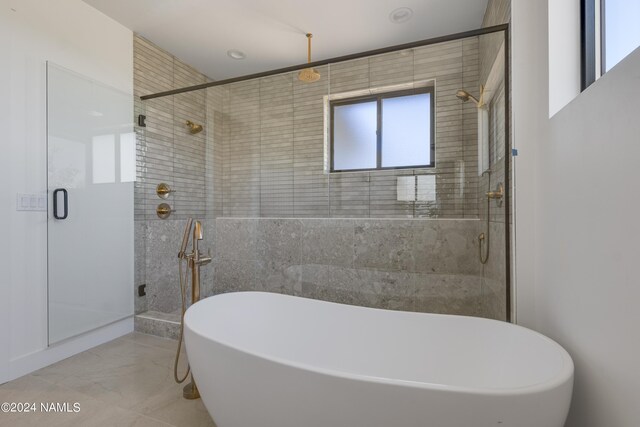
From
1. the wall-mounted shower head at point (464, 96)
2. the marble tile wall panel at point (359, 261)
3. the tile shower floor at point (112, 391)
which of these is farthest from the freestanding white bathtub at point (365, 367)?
the wall-mounted shower head at point (464, 96)

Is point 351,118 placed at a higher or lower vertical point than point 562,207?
higher

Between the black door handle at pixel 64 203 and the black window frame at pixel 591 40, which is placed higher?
the black window frame at pixel 591 40

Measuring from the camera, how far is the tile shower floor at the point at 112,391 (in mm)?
1494

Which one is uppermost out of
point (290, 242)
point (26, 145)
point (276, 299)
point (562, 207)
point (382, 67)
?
point (382, 67)

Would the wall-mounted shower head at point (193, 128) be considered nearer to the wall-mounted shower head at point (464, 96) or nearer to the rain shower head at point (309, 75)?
the rain shower head at point (309, 75)

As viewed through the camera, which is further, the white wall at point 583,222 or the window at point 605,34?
the window at point 605,34

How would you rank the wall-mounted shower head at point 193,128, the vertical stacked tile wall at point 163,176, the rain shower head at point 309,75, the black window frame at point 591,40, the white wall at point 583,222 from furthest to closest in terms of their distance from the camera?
the wall-mounted shower head at point 193,128
the vertical stacked tile wall at point 163,176
the rain shower head at point 309,75
the black window frame at point 591,40
the white wall at point 583,222

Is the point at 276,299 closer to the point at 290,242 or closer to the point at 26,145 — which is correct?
the point at 290,242

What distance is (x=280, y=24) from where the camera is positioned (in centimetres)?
245

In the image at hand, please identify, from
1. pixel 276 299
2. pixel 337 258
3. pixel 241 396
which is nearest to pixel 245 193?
pixel 337 258

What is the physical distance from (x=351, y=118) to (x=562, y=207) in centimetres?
181

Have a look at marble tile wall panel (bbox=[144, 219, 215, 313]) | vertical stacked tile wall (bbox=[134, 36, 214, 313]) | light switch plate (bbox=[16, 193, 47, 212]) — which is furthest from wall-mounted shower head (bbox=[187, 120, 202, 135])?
Result: light switch plate (bbox=[16, 193, 47, 212])

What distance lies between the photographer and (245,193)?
9.53 ft

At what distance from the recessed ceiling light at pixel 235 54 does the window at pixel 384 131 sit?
1022mm
